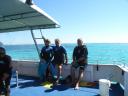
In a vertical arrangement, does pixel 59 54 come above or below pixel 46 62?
above

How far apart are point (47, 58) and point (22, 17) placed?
→ 200 cm

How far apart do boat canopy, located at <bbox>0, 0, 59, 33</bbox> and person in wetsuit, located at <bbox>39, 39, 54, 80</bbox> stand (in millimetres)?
1082

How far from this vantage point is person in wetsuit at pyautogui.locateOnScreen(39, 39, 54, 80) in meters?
9.53

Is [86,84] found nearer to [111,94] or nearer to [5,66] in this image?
[111,94]

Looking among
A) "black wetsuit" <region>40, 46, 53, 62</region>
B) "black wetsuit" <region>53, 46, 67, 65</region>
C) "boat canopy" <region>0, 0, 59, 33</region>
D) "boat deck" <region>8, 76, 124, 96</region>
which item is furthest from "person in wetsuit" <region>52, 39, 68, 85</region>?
"boat canopy" <region>0, 0, 59, 33</region>

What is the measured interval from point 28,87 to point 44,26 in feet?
10.7

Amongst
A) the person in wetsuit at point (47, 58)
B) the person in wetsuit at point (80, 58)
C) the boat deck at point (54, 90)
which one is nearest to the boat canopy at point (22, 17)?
the person in wetsuit at point (47, 58)

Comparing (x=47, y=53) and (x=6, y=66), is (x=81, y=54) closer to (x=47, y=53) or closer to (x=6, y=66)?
(x=47, y=53)

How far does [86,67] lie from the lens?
9.41m

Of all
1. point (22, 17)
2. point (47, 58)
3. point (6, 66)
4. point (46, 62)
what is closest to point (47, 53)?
point (47, 58)

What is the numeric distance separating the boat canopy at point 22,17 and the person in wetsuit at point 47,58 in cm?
108

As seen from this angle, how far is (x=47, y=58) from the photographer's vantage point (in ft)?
31.8

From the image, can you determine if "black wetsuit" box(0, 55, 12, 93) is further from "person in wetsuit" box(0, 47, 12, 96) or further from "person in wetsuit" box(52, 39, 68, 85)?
"person in wetsuit" box(52, 39, 68, 85)

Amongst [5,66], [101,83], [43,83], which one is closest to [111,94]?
[101,83]
